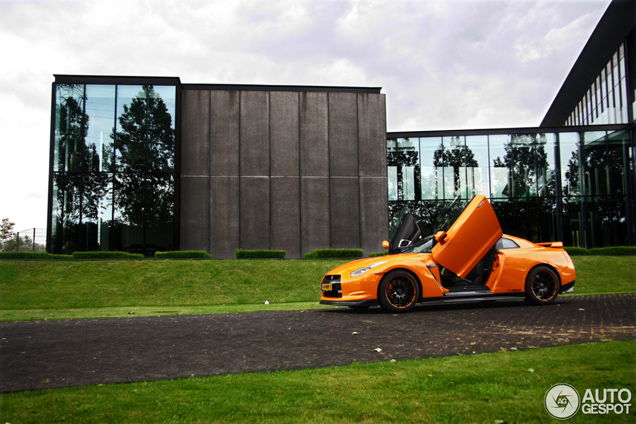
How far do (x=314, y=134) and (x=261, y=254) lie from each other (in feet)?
26.2

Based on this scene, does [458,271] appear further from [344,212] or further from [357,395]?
[344,212]

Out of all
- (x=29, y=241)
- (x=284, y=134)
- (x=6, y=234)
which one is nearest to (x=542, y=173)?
(x=284, y=134)

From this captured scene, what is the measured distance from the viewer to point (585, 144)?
28172 mm

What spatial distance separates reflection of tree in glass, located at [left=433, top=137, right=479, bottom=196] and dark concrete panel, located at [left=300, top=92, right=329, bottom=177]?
23.8 feet

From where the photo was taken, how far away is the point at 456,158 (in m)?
28.9

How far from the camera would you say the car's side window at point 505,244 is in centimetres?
960

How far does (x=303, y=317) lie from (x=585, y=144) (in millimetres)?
25946

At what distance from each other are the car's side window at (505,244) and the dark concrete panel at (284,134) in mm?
16725

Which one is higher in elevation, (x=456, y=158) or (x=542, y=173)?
(x=456, y=158)

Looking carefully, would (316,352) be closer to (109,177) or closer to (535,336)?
(535,336)

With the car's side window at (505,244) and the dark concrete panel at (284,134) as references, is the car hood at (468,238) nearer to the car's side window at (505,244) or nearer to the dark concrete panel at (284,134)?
the car's side window at (505,244)

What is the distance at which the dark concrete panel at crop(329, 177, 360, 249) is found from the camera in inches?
1009

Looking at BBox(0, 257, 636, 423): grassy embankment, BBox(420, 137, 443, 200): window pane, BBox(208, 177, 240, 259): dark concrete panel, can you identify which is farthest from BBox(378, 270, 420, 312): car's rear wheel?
BBox(420, 137, 443, 200): window pane

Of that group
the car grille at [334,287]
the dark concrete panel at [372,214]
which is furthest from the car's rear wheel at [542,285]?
the dark concrete panel at [372,214]
